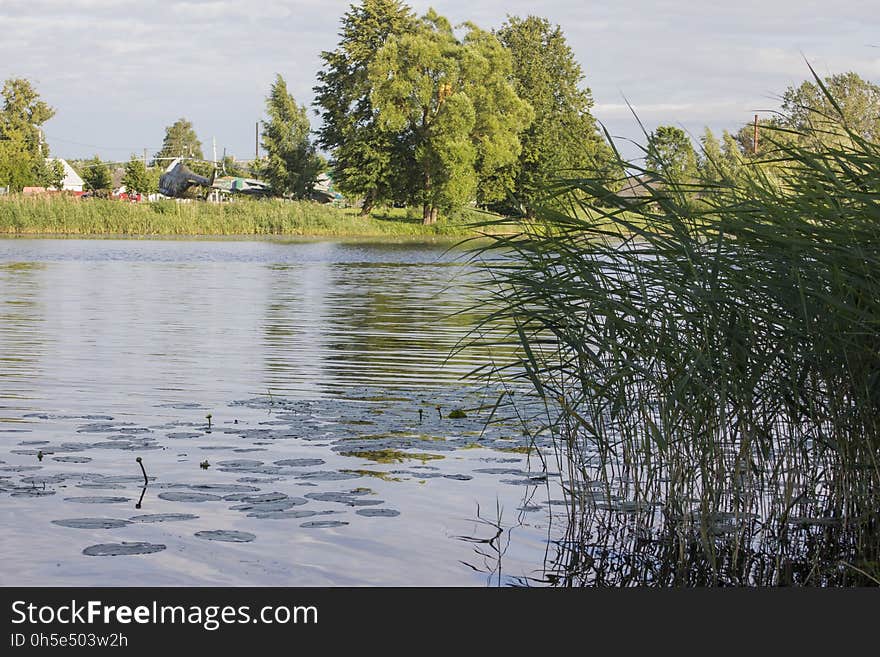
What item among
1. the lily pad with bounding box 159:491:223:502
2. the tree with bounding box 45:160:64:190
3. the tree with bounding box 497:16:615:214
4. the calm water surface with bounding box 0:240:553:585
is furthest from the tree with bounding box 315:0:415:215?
the lily pad with bounding box 159:491:223:502

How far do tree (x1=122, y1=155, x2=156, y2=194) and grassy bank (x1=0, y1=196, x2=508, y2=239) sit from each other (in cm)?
2456

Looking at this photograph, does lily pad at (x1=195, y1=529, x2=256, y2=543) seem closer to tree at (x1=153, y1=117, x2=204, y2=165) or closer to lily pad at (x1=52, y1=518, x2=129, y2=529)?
lily pad at (x1=52, y1=518, x2=129, y2=529)

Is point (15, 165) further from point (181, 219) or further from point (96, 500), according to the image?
point (96, 500)

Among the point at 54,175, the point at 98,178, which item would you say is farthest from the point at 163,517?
the point at 98,178

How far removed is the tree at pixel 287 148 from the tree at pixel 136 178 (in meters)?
11.5

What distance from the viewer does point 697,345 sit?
6.23 m

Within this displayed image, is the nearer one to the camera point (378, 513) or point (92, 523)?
point (92, 523)

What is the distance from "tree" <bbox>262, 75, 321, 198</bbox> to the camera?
82.1 metres

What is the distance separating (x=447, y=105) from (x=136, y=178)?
96.6ft

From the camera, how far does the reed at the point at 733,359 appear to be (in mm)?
5941

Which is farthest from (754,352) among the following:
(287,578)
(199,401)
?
(199,401)

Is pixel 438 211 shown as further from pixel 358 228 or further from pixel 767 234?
pixel 767 234

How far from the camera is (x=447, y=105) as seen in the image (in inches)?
2798

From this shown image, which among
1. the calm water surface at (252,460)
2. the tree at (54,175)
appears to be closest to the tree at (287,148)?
the tree at (54,175)
